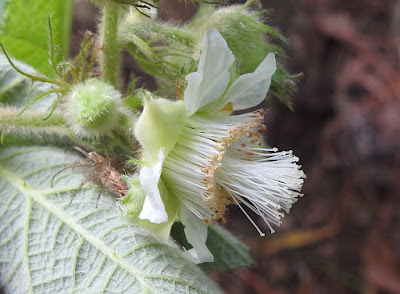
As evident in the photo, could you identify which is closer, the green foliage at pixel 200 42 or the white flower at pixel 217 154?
the white flower at pixel 217 154

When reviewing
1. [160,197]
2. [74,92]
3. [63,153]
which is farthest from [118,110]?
[63,153]

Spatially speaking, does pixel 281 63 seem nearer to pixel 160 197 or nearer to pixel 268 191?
pixel 268 191

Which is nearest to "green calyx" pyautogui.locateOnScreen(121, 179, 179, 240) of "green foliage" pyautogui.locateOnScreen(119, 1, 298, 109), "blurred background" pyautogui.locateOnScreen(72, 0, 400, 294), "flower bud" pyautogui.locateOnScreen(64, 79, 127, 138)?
"flower bud" pyautogui.locateOnScreen(64, 79, 127, 138)

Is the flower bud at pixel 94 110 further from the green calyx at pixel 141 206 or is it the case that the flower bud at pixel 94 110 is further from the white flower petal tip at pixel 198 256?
the white flower petal tip at pixel 198 256

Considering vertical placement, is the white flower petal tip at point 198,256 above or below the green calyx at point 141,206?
below

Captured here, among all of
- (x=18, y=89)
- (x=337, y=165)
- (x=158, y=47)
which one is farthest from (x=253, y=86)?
(x=337, y=165)

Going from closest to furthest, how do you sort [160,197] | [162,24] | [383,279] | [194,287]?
[160,197]
[194,287]
[162,24]
[383,279]

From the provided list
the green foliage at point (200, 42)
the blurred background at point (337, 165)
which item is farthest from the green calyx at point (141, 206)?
the blurred background at point (337, 165)
